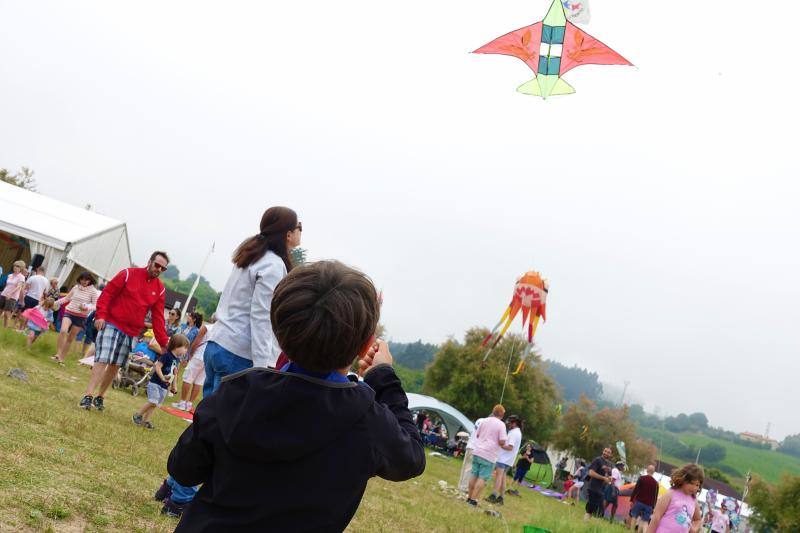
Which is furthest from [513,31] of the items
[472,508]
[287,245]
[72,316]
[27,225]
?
[27,225]

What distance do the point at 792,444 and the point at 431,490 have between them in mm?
161001

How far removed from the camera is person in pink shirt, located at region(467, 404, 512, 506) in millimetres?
9766

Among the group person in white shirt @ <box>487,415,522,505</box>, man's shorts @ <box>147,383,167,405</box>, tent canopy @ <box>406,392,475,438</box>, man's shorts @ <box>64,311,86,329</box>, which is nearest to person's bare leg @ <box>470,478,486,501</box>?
person in white shirt @ <box>487,415,522,505</box>

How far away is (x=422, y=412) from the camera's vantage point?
26.6 metres

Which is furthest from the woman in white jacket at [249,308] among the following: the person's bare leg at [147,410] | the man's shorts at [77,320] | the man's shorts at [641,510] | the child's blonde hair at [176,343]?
the man's shorts at [641,510]

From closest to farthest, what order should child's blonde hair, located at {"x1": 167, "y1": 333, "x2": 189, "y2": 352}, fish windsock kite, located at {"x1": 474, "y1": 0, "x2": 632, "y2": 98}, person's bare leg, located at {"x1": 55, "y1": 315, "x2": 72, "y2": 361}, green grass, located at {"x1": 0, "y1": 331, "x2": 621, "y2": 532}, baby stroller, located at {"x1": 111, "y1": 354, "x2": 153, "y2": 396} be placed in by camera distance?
green grass, located at {"x1": 0, "y1": 331, "x2": 621, "y2": 532}, fish windsock kite, located at {"x1": 474, "y1": 0, "x2": 632, "y2": 98}, child's blonde hair, located at {"x1": 167, "y1": 333, "x2": 189, "y2": 352}, person's bare leg, located at {"x1": 55, "y1": 315, "x2": 72, "y2": 361}, baby stroller, located at {"x1": 111, "y1": 354, "x2": 153, "y2": 396}

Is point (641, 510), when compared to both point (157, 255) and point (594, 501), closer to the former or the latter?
point (594, 501)

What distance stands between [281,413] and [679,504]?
5.38 metres

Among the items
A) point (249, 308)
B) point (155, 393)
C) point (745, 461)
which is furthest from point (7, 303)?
point (745, 461)

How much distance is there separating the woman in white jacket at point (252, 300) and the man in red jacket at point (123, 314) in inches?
101

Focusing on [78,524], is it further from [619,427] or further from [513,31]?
[619,427]

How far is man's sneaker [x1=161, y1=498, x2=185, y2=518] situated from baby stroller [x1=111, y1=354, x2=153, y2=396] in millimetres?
7628

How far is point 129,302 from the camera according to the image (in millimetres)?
6223

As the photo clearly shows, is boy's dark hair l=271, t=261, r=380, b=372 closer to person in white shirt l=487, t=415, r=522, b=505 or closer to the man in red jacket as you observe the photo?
the man in red jacket
